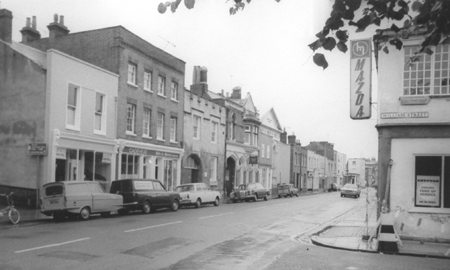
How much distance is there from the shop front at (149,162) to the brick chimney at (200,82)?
39.0 ft

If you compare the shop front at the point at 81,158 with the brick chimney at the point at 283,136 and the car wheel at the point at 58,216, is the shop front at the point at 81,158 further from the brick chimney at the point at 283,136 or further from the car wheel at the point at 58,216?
the brick chimney at the point at 283,136

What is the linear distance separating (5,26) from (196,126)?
1776 centimetres

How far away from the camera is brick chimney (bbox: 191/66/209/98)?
4700 centimetres

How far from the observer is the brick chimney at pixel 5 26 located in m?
25.4

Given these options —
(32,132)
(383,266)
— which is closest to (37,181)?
(32,132)

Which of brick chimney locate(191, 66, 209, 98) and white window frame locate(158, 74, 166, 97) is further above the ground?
brick chimney locate(191, 66, 209, 98)

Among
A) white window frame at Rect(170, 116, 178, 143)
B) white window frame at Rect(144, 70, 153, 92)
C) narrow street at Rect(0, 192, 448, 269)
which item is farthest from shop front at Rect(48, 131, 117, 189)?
narrow street at Rect(0, 192, 448, 269)

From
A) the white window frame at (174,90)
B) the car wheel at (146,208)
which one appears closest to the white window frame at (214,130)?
the white window frame at (174,90)

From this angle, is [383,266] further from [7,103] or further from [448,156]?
[7,103]

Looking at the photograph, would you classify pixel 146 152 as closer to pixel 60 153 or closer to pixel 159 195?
pixel 159 195

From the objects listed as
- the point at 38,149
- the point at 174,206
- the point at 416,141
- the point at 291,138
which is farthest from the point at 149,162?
the point at 291,138

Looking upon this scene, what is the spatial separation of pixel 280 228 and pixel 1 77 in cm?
1680

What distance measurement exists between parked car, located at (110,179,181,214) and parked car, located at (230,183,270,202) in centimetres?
1300

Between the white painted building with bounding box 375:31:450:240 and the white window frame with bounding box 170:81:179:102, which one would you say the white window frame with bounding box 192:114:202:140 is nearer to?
the white window frame with bounding box 170:81:179:102
